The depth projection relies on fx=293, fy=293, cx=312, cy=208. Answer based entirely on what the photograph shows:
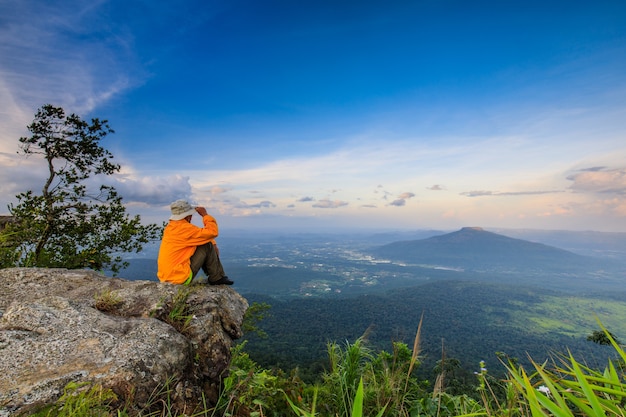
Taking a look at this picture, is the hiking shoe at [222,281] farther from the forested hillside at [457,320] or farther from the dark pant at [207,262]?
the forested hillside at [457,320]

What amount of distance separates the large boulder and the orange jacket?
433 millimetres

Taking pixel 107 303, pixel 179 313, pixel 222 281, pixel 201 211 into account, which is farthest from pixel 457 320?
pixel 107 303

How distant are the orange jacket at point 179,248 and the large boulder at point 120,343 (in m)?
0.43

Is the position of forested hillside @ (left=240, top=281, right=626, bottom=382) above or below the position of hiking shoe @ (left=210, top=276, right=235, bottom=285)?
below

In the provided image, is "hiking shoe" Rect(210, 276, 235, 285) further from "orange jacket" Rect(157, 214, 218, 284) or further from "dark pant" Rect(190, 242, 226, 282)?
"orange jacket" Rect(157, 214, 218, 284)

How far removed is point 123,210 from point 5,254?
3354 mm

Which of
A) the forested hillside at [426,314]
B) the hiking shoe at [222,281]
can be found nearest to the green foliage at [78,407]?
the hiking shoe at [222,281]

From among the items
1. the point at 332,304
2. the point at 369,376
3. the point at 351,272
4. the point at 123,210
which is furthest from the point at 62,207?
the point at 351,272

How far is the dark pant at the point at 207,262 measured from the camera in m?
5.61

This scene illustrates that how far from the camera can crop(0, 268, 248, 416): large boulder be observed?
2371mm

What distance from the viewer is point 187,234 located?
17.6ft

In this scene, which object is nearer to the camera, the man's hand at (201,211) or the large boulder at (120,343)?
the large boulder at (120,343)

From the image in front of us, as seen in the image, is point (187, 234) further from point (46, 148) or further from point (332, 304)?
point (332, 304)

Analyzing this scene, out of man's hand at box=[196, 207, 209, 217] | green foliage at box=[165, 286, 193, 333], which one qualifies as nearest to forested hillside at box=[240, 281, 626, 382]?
man's hand at box=[196, 207, 209, 217]
